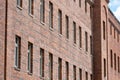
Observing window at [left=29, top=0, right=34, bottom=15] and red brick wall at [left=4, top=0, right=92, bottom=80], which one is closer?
red brick wall at [left=4, top=0, right=92, bottom=80]

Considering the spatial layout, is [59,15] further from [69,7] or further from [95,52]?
[95,52]

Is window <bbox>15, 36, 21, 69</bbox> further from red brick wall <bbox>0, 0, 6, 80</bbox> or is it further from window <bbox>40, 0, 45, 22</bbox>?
window <bbox>40, 0, 45, 22</bbox>

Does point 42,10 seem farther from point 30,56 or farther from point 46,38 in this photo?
point 30,56

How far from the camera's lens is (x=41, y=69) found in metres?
49.2

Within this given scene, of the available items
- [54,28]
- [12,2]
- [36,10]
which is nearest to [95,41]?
[54,28]

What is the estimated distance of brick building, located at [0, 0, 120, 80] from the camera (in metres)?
41.6

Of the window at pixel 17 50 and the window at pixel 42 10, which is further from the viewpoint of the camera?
the window at pixel 42 10

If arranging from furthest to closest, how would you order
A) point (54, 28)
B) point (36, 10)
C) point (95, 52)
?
point (95, 52) < point (54, 28) < point (36, 10)

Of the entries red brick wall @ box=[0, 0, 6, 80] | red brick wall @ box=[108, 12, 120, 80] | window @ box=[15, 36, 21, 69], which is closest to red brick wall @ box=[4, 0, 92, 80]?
window @ box=[15, 36, 21, 69]

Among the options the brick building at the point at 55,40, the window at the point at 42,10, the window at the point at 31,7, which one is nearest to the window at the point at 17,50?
the brick building at the point at 55,40

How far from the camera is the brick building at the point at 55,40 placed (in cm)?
4162

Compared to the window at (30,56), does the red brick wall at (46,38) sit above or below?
above

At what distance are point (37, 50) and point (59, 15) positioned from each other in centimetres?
854

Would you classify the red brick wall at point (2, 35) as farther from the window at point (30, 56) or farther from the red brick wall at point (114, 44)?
the red brick wall at point (114, 44)
